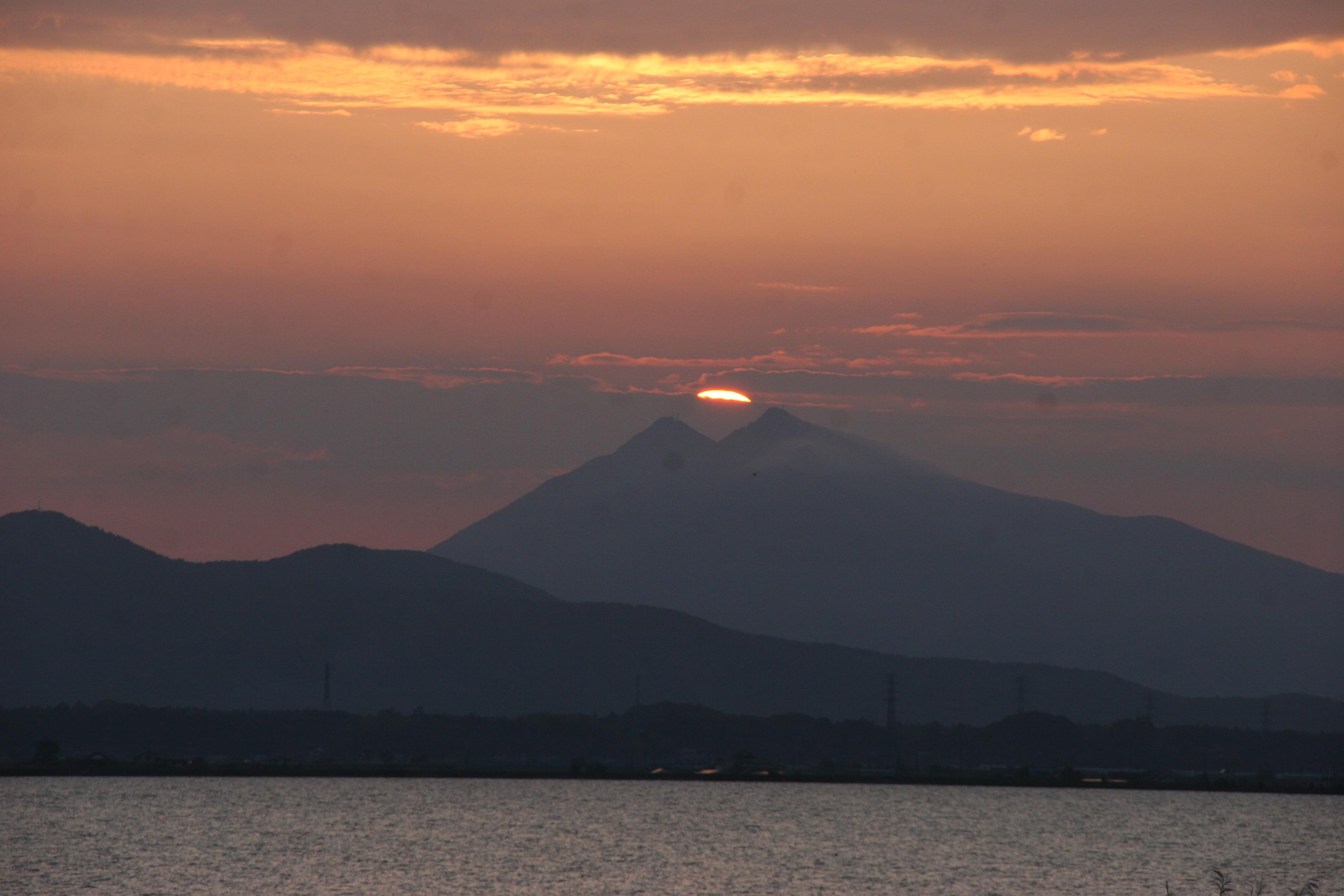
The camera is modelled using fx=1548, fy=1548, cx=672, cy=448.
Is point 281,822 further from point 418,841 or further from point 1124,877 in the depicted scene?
point 1124,877

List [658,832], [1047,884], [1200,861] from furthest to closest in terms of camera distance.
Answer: [658,832], [1200,861], [1047,884]

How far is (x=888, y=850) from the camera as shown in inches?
6865

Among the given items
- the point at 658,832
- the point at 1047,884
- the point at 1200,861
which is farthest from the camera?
the point at 658,832

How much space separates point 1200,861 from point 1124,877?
22.6m

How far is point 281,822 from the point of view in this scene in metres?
200

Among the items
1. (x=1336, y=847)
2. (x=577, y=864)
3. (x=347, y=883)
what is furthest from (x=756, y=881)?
(x=1336, y=847)

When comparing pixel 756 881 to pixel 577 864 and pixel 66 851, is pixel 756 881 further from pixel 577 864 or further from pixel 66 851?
pixel 66 851

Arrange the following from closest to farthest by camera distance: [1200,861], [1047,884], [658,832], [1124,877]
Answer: [1047,884]
[1124,877]
[1200,861]
[658,832]

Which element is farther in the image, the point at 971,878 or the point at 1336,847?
the point at 1336,847

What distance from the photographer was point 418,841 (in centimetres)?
17350

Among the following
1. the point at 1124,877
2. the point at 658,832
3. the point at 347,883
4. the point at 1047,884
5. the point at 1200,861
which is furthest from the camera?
the point at 658,832

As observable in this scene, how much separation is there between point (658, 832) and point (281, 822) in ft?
161

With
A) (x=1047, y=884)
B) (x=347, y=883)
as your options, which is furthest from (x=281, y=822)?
(x=1047, y=884)

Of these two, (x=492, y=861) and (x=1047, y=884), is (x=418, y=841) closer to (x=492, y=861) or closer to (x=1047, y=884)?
(x=492, y=861)
